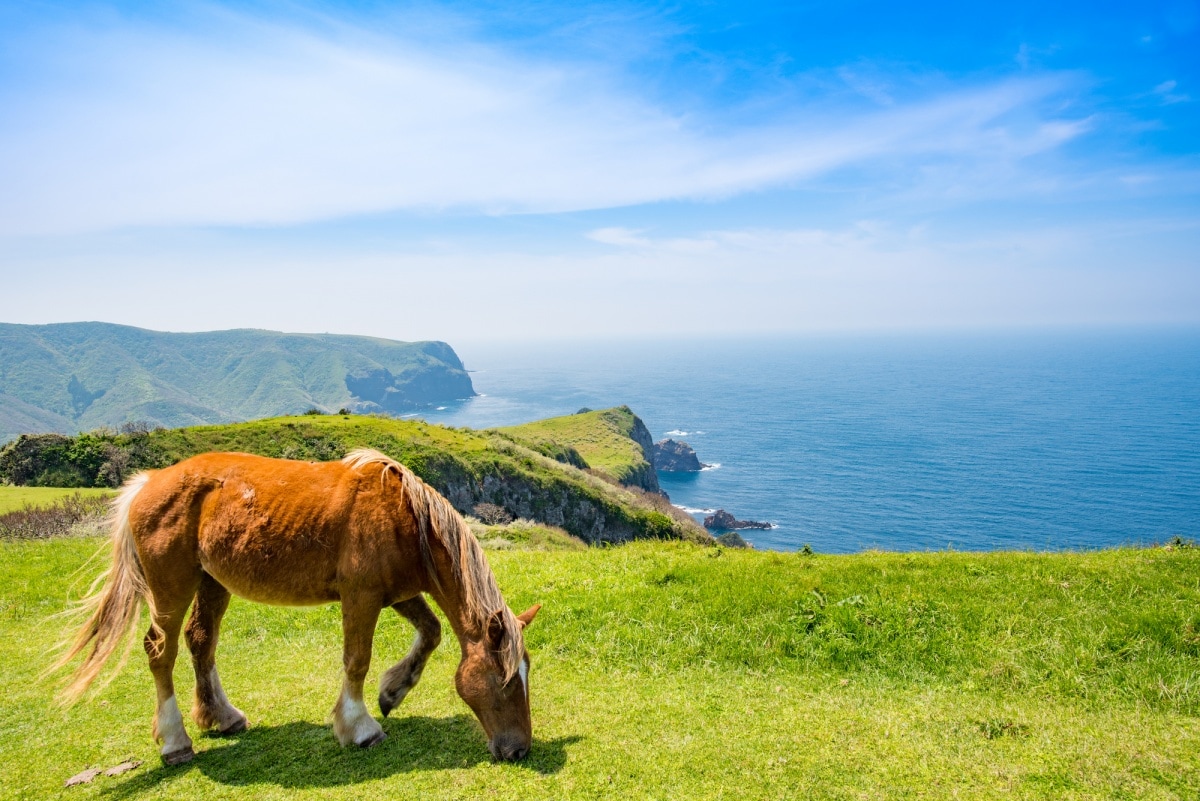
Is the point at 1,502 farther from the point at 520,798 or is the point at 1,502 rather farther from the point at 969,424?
the point at 969,424

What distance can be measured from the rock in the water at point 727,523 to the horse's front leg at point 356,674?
83.5m

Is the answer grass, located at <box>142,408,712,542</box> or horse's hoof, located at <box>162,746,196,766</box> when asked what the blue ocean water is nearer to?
grass, located at <box>142,408,712,542</box>

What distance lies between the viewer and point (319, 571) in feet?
19.4

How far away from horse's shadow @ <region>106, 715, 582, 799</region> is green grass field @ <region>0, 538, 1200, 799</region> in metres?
0.03

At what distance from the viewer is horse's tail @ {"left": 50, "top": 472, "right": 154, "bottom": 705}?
633cm

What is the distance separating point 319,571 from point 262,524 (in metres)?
0.69

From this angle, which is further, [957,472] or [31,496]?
[957,472]

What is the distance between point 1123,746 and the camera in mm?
5582

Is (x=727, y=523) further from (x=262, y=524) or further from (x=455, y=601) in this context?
(x=262, y=524)

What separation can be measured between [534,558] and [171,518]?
7792mm

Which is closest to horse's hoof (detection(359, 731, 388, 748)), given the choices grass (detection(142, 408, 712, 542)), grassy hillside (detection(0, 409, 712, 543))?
grassy hillside (detection(0, 409, 712, 543))

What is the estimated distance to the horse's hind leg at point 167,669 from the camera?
599 cm

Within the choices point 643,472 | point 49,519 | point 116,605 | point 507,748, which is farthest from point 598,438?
point 507,748

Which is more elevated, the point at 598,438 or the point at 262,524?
the point at 262,524
